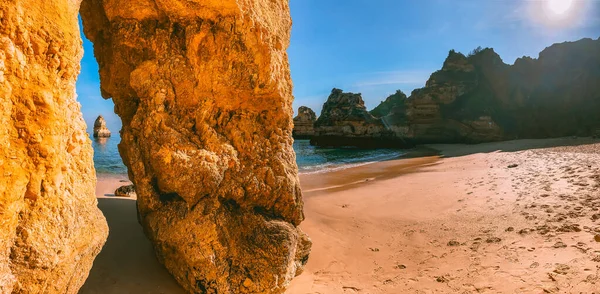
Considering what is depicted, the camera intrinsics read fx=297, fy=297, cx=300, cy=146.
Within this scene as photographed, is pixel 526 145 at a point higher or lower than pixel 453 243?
higher

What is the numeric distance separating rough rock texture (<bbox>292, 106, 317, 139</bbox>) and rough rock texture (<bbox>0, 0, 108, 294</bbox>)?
58.1 m

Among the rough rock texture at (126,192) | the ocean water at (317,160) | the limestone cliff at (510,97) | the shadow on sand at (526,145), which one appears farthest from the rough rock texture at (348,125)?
the rough rock texture at (126,192)

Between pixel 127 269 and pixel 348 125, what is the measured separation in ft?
129

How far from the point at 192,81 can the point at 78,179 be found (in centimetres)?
184

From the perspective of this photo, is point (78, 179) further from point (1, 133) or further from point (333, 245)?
point (333, 245)

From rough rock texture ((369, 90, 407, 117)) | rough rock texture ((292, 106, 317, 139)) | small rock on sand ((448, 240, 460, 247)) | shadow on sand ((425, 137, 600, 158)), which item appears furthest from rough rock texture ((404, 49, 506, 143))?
small rock on sand ((448, 240, 460, 247))

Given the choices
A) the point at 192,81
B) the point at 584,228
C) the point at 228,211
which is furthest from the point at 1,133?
the point at 584,228

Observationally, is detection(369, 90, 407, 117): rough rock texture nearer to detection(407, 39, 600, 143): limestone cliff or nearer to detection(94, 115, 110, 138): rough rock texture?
detection(407, 39, 600, 143): limestone cliff

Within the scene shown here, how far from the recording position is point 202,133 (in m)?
4.00

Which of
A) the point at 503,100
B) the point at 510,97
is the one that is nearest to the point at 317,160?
the point at 503,100

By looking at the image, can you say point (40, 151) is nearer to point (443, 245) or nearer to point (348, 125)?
point (443, 245)

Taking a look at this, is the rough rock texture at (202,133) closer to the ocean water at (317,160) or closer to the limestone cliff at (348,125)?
the ocean water at (317,160)

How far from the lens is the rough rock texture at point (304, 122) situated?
60750mm

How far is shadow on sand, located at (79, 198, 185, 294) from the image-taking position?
12.3ft
